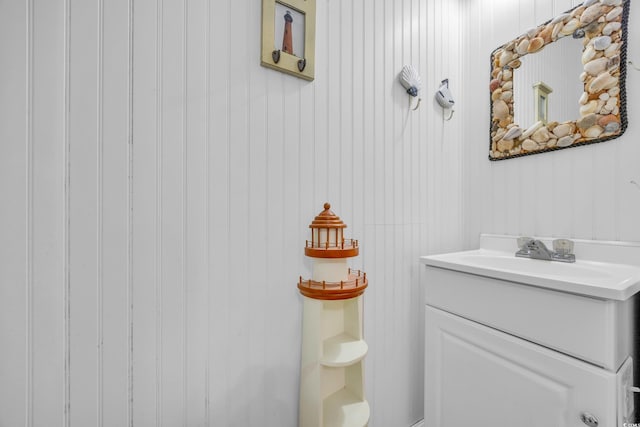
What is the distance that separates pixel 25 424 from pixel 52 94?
0.66m

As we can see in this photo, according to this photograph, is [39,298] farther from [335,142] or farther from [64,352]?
[335,142]

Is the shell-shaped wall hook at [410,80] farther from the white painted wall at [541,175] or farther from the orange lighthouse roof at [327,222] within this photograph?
the orange lighthouse roof at [327,222]

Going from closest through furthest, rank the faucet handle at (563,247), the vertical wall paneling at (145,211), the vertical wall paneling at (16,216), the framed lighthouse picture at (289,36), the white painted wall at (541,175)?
the vertical wall paneling at (16,216) → the vertical wall paneling at (145,211) → the framed lighthouse picture at (289,36) → the white painted wall at (541,175) → the faucet handle at (563,247)

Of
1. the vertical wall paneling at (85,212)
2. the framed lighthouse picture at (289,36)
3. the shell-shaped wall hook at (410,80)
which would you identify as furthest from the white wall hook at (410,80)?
the vertical wall paneling at (85,212)

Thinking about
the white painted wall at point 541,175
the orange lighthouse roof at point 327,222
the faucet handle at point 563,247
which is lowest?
the faucet handle at point 563,247

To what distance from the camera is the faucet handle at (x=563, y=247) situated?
3.39ft

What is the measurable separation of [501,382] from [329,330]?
1.83ft

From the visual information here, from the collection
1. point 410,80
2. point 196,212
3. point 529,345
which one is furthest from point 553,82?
point 196,212

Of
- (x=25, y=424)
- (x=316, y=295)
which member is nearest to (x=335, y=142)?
(x=316, y=295)

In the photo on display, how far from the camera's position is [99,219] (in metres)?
0.57

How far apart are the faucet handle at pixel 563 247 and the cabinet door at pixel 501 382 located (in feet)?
1.73

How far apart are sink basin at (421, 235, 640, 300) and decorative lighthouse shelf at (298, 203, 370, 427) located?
448mm

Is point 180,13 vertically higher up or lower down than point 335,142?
higher up

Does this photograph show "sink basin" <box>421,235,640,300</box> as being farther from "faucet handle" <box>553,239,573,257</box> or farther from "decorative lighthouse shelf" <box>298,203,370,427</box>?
"decorative lighthouse shelf" <box>298,203,370,427</box>
